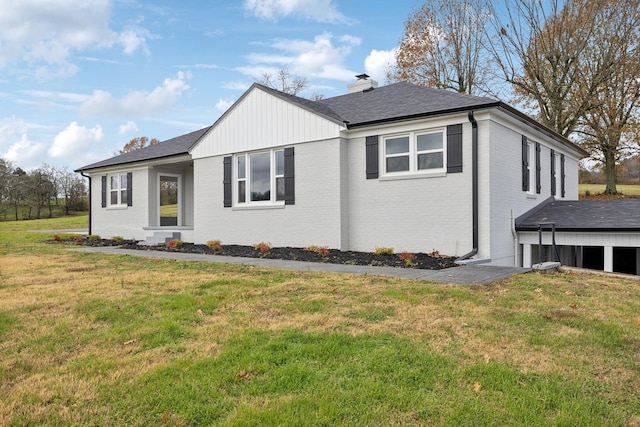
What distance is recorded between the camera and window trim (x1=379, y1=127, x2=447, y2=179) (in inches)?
408

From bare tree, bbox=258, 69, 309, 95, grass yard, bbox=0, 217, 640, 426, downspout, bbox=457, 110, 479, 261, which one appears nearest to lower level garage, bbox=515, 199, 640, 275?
downspout, bbox=457, 110, 479, 261

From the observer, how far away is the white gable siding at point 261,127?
1215 centimetres

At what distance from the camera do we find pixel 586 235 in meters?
10.4

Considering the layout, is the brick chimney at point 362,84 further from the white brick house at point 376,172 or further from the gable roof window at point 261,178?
the gable roof window at point 261,178

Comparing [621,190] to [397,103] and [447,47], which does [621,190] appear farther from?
[397,103]

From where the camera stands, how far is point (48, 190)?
44250 mm

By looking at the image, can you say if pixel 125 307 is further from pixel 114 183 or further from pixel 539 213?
pixel 114 183

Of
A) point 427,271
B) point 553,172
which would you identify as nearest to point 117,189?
point 427,271

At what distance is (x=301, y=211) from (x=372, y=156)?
263 centimetres

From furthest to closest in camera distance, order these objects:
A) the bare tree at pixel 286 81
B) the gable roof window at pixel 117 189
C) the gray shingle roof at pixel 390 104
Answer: the bare tree at pixel 286 81, the gable roof window at pixel 117 189, the gray shingle roof at pixel 390 104

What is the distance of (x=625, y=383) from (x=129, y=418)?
3334mm

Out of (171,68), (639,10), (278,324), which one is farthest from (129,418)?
(639,10)

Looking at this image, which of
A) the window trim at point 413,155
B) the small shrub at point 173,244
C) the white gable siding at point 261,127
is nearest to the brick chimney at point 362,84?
the white gable siding at point 261,127

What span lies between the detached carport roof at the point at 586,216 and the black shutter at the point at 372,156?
13.3 ft
